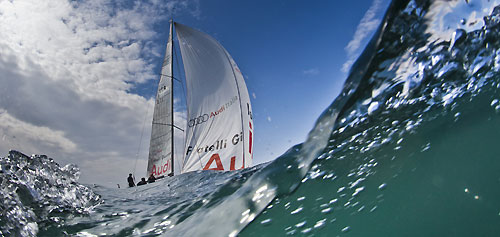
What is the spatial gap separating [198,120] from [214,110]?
4.59 ft

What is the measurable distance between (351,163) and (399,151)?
1134mm

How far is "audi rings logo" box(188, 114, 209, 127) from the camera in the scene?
1669 centimetres

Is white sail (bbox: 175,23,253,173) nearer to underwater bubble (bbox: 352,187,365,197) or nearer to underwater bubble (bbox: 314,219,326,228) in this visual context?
underwater bubble (bbox: 314,219,326,228)

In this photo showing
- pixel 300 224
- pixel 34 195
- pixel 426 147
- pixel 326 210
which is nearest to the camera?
pixel 34 195

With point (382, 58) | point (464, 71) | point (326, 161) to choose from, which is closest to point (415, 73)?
point (382, 58)

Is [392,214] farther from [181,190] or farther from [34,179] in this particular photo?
[34,179]

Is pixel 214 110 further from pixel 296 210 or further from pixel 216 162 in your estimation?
pixel 296 210

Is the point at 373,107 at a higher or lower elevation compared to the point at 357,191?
higher

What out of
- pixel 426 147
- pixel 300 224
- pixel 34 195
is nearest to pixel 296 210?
pixel 300 224

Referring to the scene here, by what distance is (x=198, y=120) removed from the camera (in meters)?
17.0

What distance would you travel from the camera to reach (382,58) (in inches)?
115

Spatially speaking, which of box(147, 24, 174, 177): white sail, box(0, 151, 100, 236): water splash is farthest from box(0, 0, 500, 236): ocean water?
box(147, 24, 174, 177): white sail

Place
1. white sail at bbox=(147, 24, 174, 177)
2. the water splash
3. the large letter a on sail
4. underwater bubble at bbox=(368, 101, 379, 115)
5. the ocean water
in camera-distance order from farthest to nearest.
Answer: white sail at bbox=(147, 24, 174, 177)
the large letter a on sail
underwater bubble at bbox=(368, 101, 379, 115)
the ocean water
the water splash

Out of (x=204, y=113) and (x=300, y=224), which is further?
(x=204, y=113)
